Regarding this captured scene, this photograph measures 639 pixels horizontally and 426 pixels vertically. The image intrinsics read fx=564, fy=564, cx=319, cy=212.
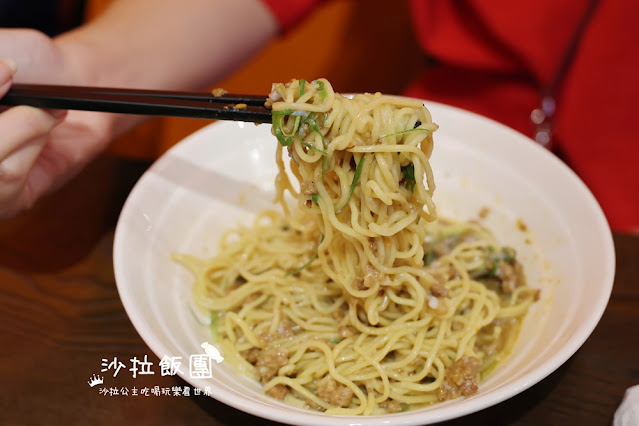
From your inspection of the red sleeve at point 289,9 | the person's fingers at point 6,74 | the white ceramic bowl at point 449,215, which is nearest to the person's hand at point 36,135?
the person's fingers at point 6,74

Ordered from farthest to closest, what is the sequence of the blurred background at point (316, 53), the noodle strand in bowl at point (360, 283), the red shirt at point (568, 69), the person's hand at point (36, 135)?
the blurred background at point (316, 53) → the red shirt at point (568, 69) → the person's hand at point (36, 135) → the noodle strand in bowl at point (360, 283)

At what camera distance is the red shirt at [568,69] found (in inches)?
97.3

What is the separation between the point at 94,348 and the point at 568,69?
2334mm

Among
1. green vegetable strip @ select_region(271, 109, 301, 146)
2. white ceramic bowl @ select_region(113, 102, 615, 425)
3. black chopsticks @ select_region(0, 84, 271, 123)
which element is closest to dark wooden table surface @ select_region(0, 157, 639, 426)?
white ceramic bowl @ select_region(113, 102, 615, 425)

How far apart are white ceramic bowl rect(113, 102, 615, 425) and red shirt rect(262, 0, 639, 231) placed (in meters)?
0.58

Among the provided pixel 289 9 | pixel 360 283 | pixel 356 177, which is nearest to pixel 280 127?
pixel 356 177

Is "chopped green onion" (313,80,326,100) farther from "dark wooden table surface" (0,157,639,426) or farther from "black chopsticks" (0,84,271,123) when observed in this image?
"dark wooden table surface" (0,157,639,426)

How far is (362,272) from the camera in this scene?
1.83 meters

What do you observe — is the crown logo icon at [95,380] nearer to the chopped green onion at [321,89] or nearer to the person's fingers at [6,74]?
the person's fingers at [6,74]

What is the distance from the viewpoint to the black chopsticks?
1.63 metres

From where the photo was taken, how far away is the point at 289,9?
2930 mm

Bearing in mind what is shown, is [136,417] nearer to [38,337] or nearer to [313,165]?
[38,337]

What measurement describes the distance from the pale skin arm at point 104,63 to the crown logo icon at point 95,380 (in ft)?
2.29

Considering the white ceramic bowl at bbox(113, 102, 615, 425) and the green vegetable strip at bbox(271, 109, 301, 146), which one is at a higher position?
A: the green vegetable strip at bbox(271, 109, 301, 146)
